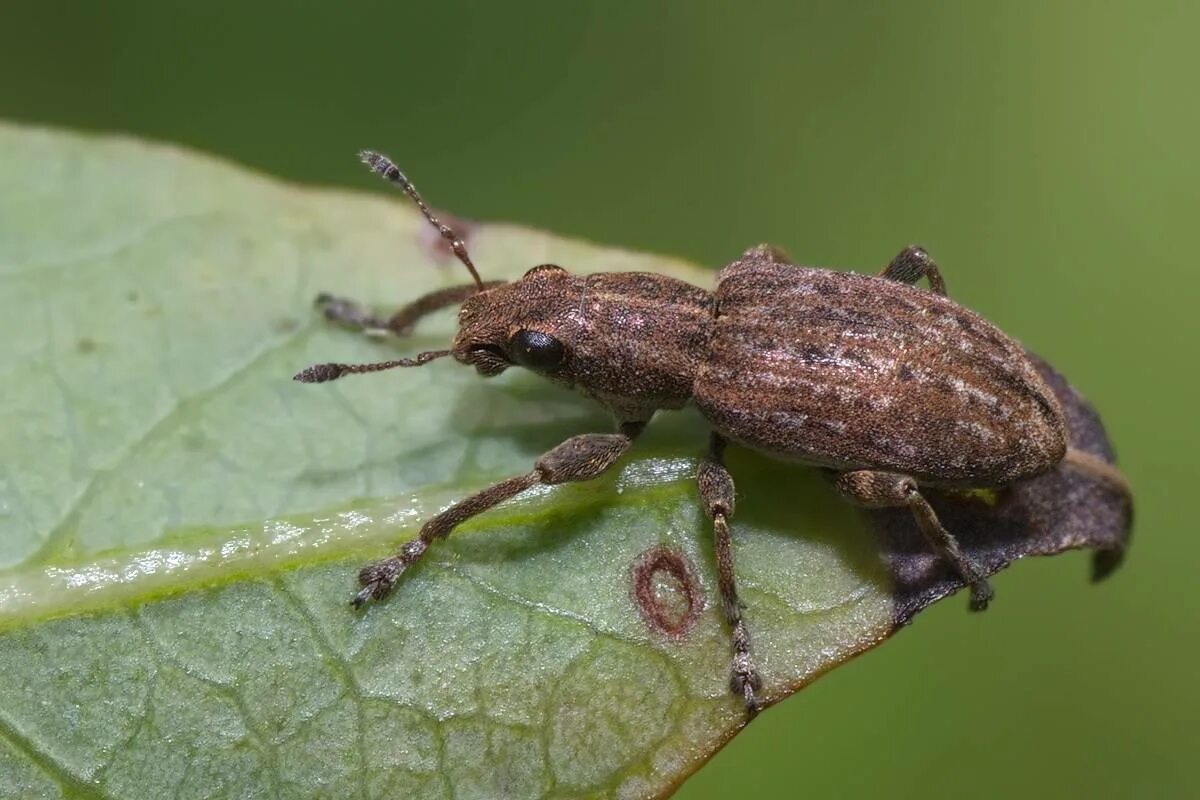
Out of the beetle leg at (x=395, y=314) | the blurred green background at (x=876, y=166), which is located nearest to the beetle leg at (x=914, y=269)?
the blurred green background at (x=876, y=166)

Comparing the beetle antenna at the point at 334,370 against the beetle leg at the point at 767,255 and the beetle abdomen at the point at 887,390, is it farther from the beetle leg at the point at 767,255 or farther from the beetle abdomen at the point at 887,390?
the beetle leg at the point at 767,255

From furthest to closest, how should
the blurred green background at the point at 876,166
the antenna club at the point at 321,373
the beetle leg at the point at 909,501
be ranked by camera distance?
the blurred green background at the point at 876,166 → the antenna club at the point at 321,373 → the beetle leg at the point at 909,501

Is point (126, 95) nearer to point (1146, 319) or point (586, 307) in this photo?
point (586, 307)

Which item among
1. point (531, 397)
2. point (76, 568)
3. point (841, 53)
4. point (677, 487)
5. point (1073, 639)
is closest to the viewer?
point (76, 568)

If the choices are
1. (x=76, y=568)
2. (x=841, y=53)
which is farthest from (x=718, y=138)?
(x=76, y=568)

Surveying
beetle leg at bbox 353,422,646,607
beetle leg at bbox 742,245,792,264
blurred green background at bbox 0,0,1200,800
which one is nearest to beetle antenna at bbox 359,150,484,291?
beetle leg at bbox 353,422,646,607

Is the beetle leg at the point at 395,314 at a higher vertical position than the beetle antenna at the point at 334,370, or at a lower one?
higher

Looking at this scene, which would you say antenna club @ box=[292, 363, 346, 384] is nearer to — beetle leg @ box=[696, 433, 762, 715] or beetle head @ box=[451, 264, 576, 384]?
beetle head @ box=[451, 264, 576, 384]
